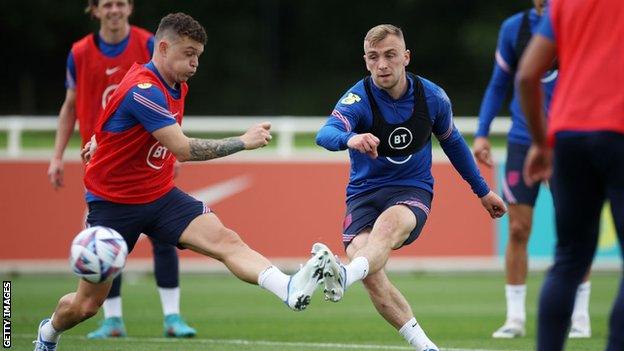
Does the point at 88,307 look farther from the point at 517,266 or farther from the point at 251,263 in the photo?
the point at 517,266

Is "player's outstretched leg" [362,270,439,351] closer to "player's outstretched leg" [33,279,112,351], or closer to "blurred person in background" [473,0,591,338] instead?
"player's outstretched leg" [33,279,112,351]

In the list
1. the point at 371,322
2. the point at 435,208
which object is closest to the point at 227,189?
the point at 435,208

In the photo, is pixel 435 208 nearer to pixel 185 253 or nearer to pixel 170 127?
pixel 185 253

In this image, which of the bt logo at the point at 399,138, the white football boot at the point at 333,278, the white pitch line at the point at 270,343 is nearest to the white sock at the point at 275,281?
the white football boot at the point at 333,278

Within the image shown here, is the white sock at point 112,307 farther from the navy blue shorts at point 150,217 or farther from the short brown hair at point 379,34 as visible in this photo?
the short brown hair at point 379,34

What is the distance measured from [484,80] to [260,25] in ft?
16.5

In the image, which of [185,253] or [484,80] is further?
[484,80]

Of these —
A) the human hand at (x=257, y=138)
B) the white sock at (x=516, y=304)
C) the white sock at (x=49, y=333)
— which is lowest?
the white sock at (x=516, y=304)

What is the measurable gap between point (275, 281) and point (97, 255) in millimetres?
1003

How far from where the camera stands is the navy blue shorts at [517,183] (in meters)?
9.48

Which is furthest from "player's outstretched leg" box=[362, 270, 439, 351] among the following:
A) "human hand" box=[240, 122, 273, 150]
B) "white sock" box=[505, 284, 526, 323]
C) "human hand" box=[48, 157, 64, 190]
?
"human hand" box=[48, 157, 64, 190]

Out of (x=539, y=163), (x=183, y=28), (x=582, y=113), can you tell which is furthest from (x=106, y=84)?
(x=582, y=113)

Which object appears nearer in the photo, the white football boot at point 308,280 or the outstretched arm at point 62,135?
the white football boot at point 308,280

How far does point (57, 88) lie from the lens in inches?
929
